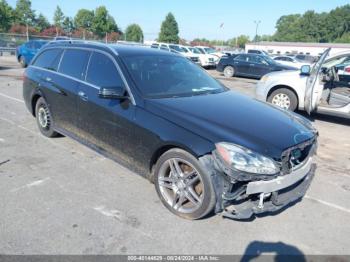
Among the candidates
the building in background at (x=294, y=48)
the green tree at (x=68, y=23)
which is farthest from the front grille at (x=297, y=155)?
the green tree at (x=68, y=23)

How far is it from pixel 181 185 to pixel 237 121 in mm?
908

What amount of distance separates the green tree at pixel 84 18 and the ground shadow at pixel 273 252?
3908 inches

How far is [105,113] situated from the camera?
4059 mm

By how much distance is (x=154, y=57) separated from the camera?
4.49 metres

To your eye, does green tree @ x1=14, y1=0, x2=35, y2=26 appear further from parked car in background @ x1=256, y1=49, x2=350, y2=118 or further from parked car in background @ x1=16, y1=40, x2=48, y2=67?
parked car in background @ x1=256, y1=49, x2=350, y2=118

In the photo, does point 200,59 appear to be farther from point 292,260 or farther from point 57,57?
point 292,260

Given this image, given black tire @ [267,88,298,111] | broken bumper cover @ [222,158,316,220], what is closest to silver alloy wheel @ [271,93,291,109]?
black tire @ [267,88,298,111]

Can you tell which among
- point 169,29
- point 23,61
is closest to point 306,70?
point 23,61

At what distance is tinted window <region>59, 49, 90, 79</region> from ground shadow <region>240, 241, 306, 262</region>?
3184 millimetres

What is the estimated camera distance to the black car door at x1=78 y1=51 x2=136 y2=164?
150 inches

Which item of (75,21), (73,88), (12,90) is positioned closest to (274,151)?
(73,88)

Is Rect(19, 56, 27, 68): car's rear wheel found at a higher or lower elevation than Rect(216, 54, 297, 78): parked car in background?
lower

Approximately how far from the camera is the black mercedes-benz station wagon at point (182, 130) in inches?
118

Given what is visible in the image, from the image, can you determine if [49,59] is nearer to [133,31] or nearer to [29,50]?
[29,50]
